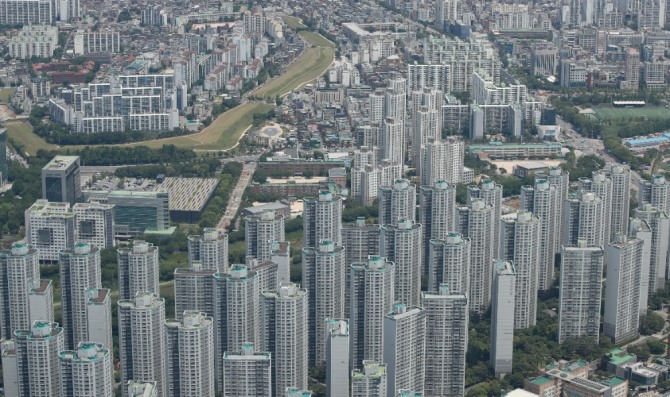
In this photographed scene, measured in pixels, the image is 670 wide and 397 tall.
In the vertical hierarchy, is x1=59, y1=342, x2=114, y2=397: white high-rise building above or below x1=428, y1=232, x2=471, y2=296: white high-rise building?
below

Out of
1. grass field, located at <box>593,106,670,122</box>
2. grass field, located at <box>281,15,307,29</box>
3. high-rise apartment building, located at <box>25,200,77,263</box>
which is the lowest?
high-rise apartment building, located at <box>25,200,77,263</box>

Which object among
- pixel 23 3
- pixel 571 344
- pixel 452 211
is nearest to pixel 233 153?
pixel 452 211

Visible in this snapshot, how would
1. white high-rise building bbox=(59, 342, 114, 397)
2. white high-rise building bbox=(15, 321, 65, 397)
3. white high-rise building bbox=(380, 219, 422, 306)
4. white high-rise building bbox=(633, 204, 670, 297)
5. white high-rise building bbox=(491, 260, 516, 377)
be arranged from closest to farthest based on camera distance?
white high-rise building bbox=(59, 342, 114, 397)
white high-rise building bbox=(15, 321, 65, 397)
white high-rise building bbox=(491, 260, 516, 377)
white high-rise building bbox=(380, 219, 422, 306)
white high-rise building bbox=(633, 204, 670, 297)

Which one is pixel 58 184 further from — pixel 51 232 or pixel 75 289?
pixel 75 289

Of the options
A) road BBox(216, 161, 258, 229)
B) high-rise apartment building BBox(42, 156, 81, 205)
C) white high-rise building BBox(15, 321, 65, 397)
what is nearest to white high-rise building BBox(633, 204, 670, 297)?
road BBox(216, 161, 258, 229)

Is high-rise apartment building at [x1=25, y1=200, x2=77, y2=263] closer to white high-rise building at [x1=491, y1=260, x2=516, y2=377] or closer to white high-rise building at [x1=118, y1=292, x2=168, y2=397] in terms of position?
white high-rise building at [x1=118, y1=292, x2=168, y2=397]

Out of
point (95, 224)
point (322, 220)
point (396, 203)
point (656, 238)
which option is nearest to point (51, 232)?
point (95, 224)

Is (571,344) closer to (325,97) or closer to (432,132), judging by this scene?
(432,132)

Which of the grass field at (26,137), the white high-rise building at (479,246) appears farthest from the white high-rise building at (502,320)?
the grass field at (26,137)
